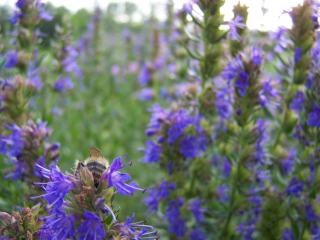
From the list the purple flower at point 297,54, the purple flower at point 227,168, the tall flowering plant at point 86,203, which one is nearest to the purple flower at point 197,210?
the purple flower at point 227,168

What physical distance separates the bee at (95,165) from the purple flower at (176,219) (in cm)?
168

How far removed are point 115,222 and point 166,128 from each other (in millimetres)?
1517

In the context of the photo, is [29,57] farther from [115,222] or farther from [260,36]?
[115,222]

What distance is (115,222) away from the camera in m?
1.72

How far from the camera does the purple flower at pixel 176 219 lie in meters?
3.33

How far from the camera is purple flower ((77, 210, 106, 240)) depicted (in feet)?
5.24

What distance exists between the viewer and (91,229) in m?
1.60

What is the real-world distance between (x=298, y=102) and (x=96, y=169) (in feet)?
6.36

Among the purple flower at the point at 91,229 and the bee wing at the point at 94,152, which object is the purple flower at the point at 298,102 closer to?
the bee wing at the point at 94,152

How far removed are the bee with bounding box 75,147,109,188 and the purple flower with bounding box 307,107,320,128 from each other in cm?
158

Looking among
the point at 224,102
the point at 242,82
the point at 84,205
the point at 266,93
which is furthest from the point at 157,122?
the point at 84,205

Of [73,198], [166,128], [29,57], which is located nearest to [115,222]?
[73,198]

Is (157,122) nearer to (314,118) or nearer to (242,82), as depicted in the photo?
(242,82)

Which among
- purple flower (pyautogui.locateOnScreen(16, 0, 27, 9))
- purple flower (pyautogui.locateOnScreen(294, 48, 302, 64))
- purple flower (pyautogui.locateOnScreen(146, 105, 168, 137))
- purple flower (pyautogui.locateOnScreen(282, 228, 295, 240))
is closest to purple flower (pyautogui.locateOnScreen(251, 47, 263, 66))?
purple flower (pyautogui.locateOnScreen(294, 48, 302, 64))
